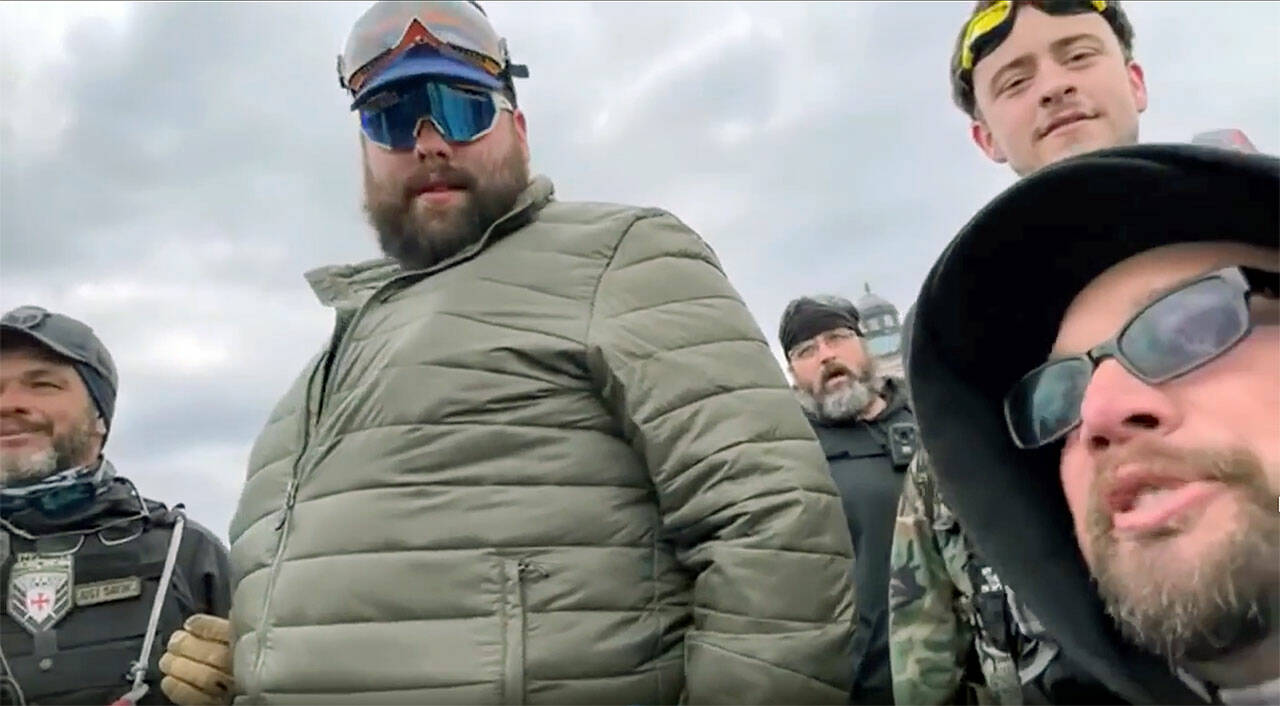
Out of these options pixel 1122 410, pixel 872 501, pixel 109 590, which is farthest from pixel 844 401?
pixel 1122 410

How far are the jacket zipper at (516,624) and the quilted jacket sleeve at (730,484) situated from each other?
0.97ft

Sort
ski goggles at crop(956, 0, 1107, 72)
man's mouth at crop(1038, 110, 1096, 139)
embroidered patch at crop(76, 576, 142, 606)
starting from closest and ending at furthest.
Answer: man's mouth at crop(1038, 110, 1096, 139), ski goggles at crop(956, 0, 1107, 72), embroidered patch at crop(76, 576, 142, 606)

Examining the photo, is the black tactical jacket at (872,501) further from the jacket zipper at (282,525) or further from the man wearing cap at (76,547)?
the man wearing cap at (76,547)

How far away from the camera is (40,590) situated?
3674mm

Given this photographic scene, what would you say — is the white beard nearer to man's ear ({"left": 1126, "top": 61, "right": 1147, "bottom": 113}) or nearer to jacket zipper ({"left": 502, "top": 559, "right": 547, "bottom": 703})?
man's ear ({"left": 1126, "top": 61, "right": 1147, "bottom": 113})

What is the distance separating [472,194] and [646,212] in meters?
0.44

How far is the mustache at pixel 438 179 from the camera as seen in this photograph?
2670 millimetres

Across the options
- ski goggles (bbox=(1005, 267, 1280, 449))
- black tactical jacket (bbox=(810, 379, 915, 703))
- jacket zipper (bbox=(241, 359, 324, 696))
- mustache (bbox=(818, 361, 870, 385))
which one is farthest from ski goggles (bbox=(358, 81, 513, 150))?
mustache (bbox=(818, 361, 870, 385))

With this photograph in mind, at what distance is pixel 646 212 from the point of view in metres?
2.54

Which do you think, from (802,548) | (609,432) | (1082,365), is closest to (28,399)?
(609,432)

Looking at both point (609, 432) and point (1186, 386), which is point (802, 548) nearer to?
point (609, 432)

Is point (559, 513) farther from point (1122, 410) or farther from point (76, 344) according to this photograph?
point (76, 344)

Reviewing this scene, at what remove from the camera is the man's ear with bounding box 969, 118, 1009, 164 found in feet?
7.88

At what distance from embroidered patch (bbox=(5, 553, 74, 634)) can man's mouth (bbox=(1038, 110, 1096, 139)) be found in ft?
11.1
